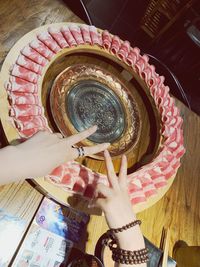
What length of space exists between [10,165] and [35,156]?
0.46 feet

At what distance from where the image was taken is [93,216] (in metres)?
1.74

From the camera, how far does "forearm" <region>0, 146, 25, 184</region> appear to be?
1.14 metres

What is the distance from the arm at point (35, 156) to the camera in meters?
1.16

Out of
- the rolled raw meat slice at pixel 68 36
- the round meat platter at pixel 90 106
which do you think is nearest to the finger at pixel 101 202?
the round meat platter at pixel 90 106

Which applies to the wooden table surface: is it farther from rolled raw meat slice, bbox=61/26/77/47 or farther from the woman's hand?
the woman's hand

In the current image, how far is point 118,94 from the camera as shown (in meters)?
2.30

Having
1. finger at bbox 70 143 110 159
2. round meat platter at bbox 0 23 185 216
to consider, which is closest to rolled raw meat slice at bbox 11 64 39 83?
round meat platter at bbox 0 23 185 216

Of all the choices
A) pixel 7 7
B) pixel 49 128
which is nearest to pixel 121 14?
pixel 7 7

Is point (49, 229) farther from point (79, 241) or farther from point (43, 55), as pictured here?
point (43, 55)

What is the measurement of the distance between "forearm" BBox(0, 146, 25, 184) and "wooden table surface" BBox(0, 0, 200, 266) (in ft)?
1.22

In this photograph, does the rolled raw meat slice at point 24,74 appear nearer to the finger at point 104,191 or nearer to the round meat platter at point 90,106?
the round meat platter at point 90,106

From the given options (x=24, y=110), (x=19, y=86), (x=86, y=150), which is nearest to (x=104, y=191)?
(x=86, y=150)

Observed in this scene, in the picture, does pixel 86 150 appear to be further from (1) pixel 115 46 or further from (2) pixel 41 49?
(1) pixel 115 46

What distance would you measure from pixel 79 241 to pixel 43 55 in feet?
3.79
